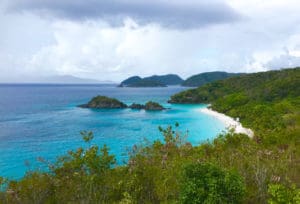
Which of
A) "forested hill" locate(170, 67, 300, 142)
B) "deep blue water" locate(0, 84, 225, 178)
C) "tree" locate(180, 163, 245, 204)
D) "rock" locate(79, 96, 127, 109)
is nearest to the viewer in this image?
"tree" locate(180, 163, 245, 204)

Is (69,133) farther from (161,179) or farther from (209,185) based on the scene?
(209,185)

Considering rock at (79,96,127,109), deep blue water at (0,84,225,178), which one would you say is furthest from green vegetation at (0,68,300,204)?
rock at (79,96,127,109)

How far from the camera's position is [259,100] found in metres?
66.7

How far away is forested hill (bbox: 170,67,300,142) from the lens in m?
37.0

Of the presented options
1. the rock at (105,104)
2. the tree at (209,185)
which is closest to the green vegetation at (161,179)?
the tree at (209,185)

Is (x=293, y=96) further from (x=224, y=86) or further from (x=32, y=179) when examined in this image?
(x=32, y=179)

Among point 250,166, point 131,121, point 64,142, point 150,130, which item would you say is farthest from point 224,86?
point 250,166

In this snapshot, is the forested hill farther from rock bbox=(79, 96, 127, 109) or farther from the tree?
rock bbox=(79, 96, 127, 109)

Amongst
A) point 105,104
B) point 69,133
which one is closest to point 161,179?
point 69,133

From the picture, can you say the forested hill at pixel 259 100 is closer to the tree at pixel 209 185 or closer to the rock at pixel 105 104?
the tree at pixel 209 185

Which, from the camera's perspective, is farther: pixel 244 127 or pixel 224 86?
pixel 224 86

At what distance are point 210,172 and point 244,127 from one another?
138ft

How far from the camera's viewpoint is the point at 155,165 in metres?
10.1

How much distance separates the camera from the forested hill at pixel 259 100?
37.0 m
